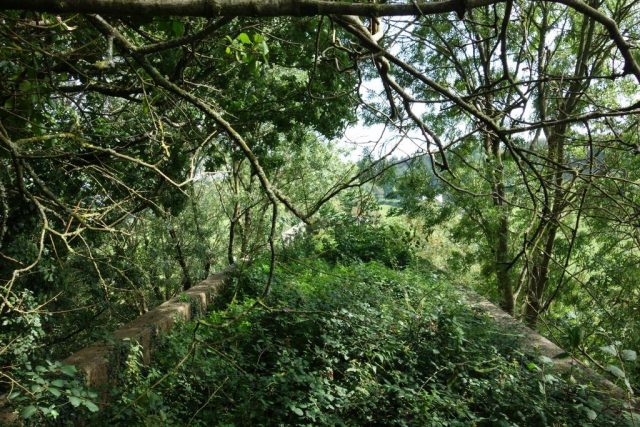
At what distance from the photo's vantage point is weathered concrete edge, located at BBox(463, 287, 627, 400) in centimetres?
381

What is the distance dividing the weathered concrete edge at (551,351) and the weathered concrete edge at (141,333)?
10.1 ft

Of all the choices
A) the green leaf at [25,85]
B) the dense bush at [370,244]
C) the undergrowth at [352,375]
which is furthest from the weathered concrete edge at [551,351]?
the green leaf at [25,85]

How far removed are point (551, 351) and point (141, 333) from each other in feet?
12.4

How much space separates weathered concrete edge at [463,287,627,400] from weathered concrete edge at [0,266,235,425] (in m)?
3.07

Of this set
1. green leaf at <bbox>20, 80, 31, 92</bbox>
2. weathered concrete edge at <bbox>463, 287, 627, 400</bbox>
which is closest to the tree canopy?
green leaf at <bbox>20, 80, 31, 92</bbox>

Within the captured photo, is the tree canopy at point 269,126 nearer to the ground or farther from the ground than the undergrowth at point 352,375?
farther from the ground

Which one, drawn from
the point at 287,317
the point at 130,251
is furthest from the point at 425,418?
the point at 130,251

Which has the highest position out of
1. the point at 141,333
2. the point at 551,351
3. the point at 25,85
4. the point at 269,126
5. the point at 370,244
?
the point at 269,126

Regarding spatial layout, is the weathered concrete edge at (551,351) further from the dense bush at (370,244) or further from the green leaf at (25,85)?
the green leaf at (25,85)

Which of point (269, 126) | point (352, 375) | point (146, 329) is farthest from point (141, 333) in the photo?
point (269, 126)

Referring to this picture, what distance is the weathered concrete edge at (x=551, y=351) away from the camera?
381 cm

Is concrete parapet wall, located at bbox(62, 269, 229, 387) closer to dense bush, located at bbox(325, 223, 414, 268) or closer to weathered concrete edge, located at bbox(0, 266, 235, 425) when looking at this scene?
weathered concrete edge, located at bbox(0, 266, 235, 425)

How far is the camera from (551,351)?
4.62 m

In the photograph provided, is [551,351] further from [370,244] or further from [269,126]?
[269,126]
